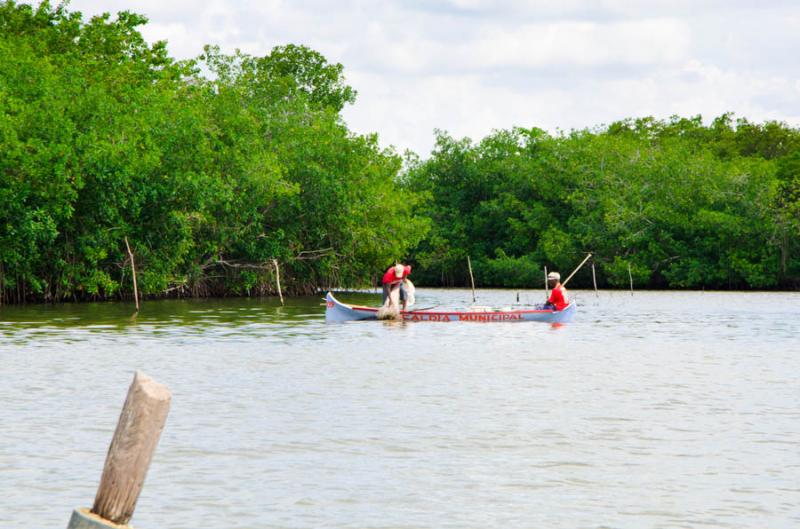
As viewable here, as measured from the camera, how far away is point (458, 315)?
4119 centimetres

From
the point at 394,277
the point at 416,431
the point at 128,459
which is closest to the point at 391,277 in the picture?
the point at 394,277

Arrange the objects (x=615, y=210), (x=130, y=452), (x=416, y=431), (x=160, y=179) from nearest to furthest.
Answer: (x=130, y=452)
(x=416, y=431)
(x=160, y=179)
(x=615, y=210)

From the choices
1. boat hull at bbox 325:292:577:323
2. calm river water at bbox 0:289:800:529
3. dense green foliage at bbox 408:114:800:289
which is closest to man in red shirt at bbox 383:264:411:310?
boat hull at bbox 325:292:577:323

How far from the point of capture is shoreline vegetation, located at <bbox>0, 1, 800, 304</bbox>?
1906 inches

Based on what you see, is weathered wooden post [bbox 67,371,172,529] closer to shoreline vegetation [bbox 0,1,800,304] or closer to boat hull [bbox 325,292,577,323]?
boat hull [bbox 325,292,577,323]

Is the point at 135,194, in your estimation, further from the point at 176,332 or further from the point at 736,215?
the point at 736,215

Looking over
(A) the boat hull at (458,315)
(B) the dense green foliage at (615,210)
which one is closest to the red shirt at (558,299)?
(A) the boat hull at (458,315)

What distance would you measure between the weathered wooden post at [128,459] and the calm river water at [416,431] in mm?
3467

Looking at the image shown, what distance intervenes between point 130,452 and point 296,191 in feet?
171

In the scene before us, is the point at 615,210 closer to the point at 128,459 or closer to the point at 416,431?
the point at 416,431

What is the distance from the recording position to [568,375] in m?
24.1

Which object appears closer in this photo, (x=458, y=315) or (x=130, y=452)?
(x=130, y=452)

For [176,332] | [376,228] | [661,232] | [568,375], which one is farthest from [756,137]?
[568,375]

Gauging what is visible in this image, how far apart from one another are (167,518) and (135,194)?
39.7 metres
